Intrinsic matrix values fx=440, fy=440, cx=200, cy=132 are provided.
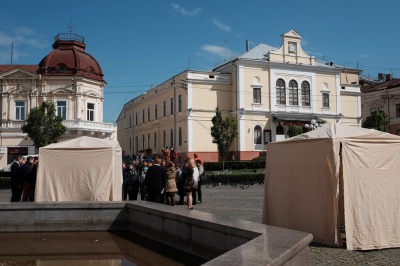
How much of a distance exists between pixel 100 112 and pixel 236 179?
2320cm

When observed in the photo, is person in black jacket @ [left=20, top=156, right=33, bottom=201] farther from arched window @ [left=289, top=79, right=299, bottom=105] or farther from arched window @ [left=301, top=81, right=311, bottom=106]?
arched window @ [left=301, top=81, right=311, bottom=106]

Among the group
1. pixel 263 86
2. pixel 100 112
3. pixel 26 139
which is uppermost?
pixel 263 86

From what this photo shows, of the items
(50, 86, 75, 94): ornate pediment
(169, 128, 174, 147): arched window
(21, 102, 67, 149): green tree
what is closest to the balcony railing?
(50, 86, 75, 94): ornate pediment

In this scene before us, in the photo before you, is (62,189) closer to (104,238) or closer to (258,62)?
(104,238)

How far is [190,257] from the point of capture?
8500mm

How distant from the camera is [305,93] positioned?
54469 millimetres

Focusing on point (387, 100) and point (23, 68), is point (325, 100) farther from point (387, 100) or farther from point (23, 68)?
point (23, 68)

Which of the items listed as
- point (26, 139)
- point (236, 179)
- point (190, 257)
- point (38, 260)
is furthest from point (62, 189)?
point (26, 139)

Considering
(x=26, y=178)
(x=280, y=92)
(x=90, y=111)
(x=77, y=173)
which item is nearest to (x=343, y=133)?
(x=77, y=173)

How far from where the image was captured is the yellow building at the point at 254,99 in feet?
162

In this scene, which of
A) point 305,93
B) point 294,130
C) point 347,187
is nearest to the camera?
point 347,187

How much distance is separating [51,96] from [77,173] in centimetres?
3290

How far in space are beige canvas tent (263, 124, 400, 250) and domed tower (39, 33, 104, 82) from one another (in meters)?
38.0

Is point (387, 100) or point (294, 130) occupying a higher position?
point (387, 100)
